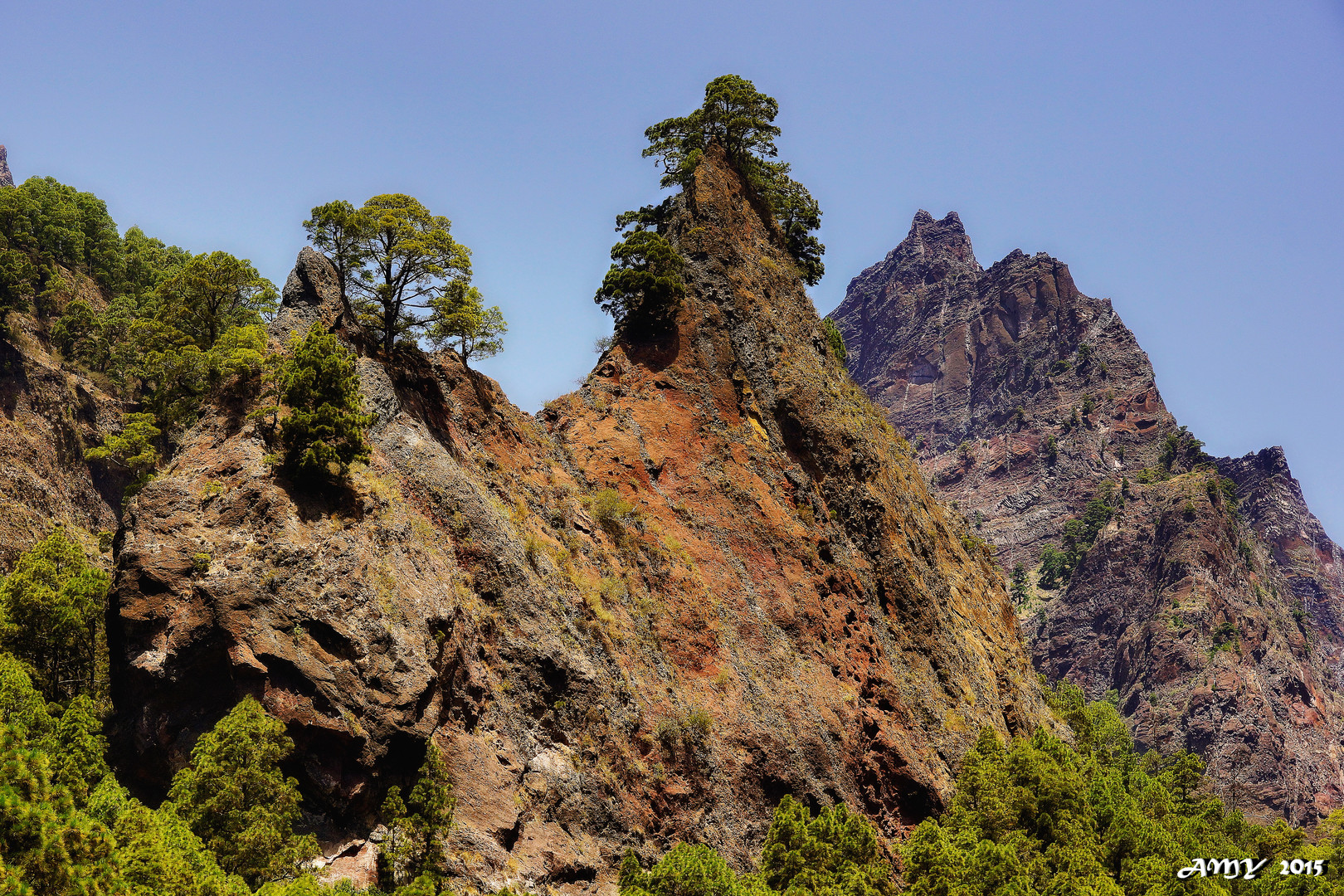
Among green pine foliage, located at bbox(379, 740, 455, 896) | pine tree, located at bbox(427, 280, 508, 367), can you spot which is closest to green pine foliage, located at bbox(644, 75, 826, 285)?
pine tree, located at bbox(427, 280, 508, 367)

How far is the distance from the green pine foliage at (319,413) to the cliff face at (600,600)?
112 centimetres

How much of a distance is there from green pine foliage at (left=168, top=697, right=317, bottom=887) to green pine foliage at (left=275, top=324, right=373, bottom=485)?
9370mm

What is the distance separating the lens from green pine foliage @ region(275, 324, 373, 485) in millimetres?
33906

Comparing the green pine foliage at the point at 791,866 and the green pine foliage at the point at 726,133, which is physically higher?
the green pine foliage at the point at 726,133

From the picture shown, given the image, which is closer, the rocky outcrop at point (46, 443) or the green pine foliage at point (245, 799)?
the green pine foliage at point (245, 799)

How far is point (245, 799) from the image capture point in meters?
26.4

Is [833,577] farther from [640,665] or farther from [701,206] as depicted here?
[701,206]

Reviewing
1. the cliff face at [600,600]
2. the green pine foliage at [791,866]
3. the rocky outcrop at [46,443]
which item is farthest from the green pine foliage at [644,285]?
the rocky outcrop at [46,443]

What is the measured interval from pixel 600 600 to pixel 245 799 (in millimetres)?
19684

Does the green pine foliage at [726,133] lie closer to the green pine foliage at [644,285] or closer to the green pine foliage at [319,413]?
the green pine foliage at [644,285]

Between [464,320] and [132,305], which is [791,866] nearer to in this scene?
[464,320]

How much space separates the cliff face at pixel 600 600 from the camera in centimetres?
2980

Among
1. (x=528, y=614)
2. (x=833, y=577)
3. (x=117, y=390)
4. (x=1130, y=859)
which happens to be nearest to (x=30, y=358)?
(x=117, y=390)
